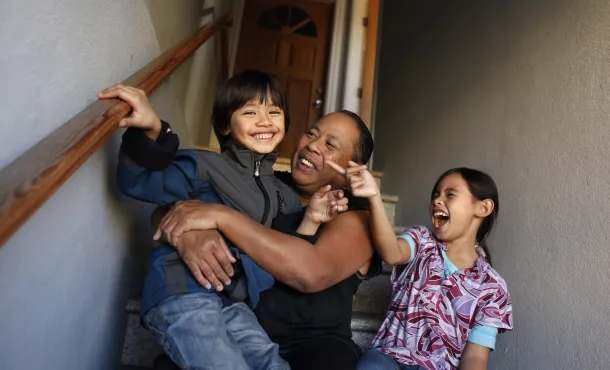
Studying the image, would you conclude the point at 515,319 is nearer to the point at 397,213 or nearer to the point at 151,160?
the point at 151,160

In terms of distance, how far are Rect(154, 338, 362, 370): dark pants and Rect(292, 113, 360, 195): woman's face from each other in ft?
1.60

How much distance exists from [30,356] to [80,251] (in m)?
0.25

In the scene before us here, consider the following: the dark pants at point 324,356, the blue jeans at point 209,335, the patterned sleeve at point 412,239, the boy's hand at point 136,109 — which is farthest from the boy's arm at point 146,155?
the patterned sleeve at point 412,239

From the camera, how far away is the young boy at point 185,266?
1.00 metres

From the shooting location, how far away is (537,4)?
1.94 meters

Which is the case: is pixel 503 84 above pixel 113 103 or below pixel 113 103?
above

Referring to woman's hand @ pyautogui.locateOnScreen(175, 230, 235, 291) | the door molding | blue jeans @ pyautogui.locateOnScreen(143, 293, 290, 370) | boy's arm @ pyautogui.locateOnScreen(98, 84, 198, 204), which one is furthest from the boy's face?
the door molding

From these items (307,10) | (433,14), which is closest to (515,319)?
(433,14)

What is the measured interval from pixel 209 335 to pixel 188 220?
25cm

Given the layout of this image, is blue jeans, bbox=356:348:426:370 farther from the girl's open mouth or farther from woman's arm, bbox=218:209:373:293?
the girl's open mouth

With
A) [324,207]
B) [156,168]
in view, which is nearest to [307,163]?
[324,207]

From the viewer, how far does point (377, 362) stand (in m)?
1.25

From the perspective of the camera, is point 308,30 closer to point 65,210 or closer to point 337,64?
point 337,64

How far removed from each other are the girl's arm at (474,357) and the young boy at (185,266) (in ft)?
1.78
